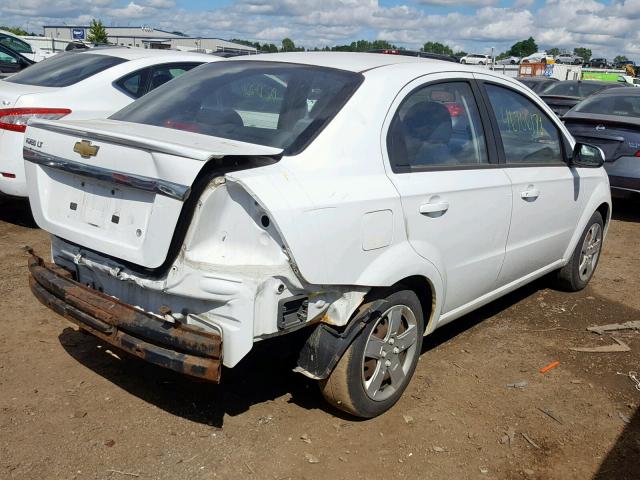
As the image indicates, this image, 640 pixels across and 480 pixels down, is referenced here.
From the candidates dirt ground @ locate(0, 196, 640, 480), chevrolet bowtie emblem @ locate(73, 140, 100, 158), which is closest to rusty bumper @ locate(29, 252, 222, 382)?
dirt ground @ locate(0, 196, 640, 480)

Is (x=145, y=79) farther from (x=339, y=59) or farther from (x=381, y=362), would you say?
(x=381, y=362)

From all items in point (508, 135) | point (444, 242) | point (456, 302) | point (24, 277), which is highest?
point (508, 135)

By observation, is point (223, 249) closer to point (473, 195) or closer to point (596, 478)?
point (473, 195)

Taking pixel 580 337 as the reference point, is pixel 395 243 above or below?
above

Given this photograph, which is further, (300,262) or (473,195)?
(473,195)

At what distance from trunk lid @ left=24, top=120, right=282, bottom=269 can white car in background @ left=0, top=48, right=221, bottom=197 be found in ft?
9.92

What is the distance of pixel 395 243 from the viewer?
3223mm

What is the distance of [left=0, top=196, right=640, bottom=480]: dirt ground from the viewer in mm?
3115

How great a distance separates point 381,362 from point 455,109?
Answer: 5.01ft

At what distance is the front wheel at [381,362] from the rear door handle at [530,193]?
1.16m

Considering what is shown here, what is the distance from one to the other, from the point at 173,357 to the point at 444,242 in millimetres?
1545

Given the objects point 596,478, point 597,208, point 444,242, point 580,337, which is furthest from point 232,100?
point 597,208

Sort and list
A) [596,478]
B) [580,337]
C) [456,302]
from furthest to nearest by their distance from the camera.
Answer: [580,337], [456,302], [596,478]

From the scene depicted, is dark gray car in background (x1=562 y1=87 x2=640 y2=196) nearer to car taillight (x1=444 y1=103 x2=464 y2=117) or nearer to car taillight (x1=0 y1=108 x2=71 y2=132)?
car taillight (x1=444 y1=103 x2=464 y2=117)
